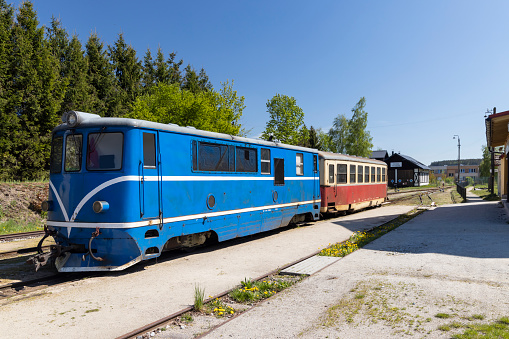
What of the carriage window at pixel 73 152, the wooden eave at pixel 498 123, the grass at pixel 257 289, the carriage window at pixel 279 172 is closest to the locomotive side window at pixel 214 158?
the carriage window at pixel 279 172

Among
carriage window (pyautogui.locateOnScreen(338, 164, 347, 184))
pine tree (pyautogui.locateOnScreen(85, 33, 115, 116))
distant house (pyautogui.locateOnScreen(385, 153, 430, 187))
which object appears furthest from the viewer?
distant house (pyautogui.locateOnScreen(385, 153, 430, 187))

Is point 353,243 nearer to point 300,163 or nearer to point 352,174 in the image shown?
point 300,163

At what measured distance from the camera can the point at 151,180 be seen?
7.90 metres

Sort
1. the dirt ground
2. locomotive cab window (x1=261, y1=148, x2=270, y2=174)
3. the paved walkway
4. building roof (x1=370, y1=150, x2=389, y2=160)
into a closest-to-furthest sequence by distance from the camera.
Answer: the paved walkway
locomotive cab window (x1=261, y1=148, x2=270, y2=174)
the dirt ground
building roof (x1=370, y1=150, x2=389, y2=160)

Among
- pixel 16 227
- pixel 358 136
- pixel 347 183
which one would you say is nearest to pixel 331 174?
pixel 347 183

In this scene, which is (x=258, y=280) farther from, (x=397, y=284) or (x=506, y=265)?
(x=506, y=265)

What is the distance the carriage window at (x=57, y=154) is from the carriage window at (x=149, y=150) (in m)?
1.88

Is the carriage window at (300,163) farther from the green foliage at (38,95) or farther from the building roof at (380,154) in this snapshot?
the building roof at (380,154)

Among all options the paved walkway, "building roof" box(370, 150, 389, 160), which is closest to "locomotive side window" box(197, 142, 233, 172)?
the paved walkway

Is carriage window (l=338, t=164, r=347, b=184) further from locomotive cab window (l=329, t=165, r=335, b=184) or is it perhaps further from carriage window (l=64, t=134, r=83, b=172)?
carriage window (l=64, t=134, r=83, b=172)

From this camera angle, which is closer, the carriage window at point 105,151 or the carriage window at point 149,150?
the carriage window at point 105,151

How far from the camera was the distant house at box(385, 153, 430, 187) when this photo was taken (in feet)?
232

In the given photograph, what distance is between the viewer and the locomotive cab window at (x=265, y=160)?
39.4 ft

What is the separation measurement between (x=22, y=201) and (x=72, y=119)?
1301cm
